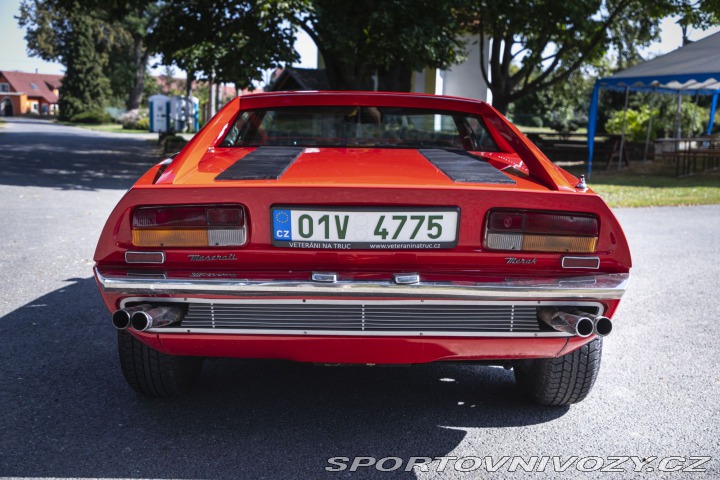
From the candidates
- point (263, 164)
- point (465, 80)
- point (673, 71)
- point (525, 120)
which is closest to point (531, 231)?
point (263, 164)

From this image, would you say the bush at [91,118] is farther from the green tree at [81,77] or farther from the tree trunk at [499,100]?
the tree trunk at [499,100]

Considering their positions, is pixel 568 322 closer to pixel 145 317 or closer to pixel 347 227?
pixel 347 227

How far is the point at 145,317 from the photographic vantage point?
2336 millimetres

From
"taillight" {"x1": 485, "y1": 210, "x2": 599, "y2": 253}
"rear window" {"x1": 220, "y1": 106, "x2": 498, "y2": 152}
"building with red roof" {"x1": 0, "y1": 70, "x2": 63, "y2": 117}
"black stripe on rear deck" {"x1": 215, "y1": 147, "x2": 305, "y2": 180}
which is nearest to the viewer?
"taillight" {"x1": 485, "y1": 210, "x2": 599, "y2": 253}

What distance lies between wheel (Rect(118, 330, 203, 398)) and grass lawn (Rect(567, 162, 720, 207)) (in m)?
9.25

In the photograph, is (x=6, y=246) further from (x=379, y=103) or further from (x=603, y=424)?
(x=603, y=424)

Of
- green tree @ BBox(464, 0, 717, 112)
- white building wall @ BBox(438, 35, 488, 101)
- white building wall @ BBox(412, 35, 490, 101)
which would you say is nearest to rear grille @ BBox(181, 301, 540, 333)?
green tree @ BBox(464, 0, 717, 112)

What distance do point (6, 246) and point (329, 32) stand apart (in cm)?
830

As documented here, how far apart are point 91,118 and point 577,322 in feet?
187

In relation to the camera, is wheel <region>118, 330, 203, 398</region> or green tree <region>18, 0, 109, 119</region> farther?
green tree <region>18, 0, 109, 119</region>

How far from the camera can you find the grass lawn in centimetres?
1142

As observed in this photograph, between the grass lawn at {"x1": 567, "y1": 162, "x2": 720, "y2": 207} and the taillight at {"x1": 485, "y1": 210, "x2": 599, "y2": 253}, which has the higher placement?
the taillight at {"x1": 485, "y1": 210, "x2": 599, "y2": 253}

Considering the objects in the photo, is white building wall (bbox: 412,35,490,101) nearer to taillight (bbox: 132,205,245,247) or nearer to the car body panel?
the car body panel

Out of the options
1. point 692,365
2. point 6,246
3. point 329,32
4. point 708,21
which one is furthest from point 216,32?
point 708,21
